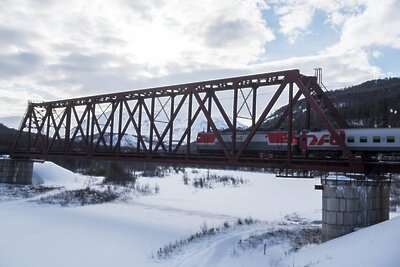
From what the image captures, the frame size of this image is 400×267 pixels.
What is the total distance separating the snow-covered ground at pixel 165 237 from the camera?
17297 millimetres

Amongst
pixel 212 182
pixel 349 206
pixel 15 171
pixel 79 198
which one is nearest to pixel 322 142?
pixel 349 206

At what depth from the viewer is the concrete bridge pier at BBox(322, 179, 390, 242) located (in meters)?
22.3

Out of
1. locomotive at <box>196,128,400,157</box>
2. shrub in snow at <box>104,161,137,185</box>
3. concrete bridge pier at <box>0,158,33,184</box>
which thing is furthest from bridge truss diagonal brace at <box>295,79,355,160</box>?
shrub in snow at <box>104,161,137,185</box>

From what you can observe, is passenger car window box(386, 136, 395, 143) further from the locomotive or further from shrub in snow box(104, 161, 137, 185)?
shrub in snow box(104, 161, 137, 185)

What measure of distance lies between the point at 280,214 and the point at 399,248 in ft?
76.7

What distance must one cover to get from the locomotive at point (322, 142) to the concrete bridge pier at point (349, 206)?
435 cm

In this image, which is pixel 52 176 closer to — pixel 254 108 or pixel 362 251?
pixel 254 108

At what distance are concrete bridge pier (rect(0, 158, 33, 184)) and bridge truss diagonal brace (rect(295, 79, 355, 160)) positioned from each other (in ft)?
149

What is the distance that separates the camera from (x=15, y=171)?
2376 inches

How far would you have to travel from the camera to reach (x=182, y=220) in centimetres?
3269

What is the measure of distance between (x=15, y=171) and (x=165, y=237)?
42.3 m

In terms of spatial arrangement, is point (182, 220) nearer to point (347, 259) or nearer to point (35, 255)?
point (35, 255)

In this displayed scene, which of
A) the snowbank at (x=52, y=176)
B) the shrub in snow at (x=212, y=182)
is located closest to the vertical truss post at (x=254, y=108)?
the snowbank at (x=52, y=176)

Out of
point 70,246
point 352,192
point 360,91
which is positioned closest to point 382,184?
point 352,192
